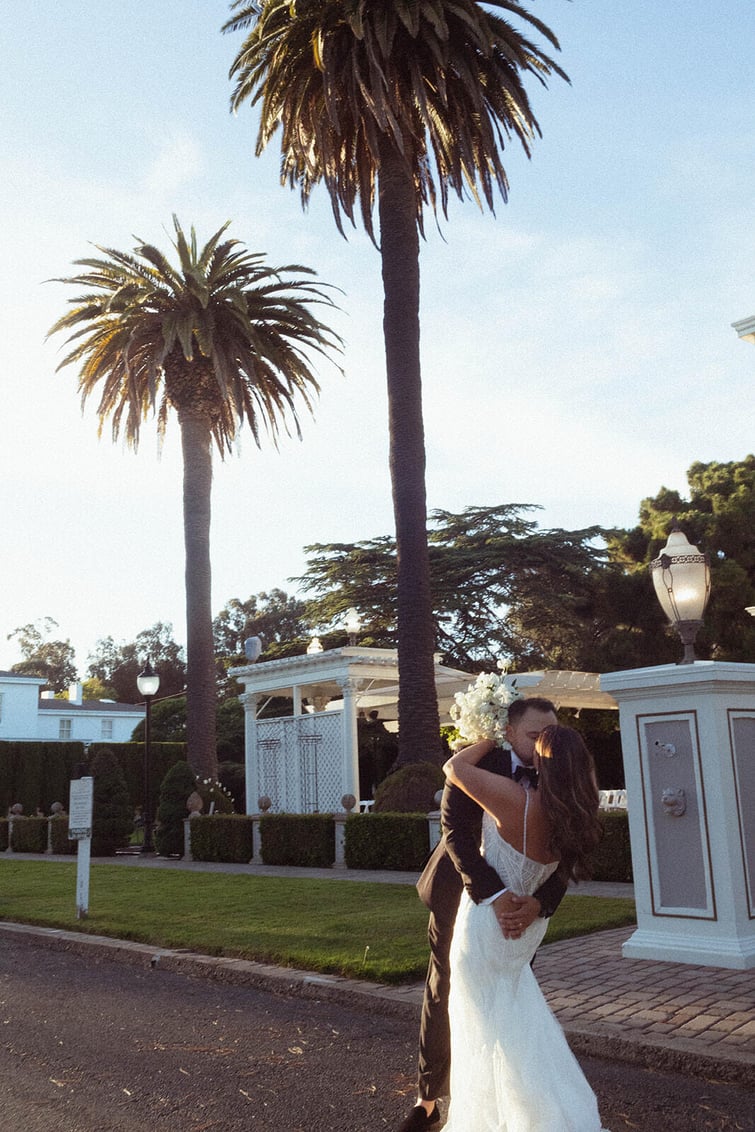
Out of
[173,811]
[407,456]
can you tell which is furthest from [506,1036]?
[173,811]

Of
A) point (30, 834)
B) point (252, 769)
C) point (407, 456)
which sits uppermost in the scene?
point (407, 456)

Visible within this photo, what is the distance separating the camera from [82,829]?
11.7 m

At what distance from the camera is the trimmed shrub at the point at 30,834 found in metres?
23.6

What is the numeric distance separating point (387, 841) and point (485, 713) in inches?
473

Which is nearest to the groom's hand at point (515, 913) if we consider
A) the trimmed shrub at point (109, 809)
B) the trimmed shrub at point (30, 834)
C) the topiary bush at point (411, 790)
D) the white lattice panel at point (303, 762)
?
the topiary bush at point (411, 790)

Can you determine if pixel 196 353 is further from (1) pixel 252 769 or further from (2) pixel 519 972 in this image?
(2) pixel 519 972

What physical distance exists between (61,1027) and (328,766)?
632 inches

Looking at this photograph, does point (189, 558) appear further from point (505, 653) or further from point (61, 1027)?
point (61, 1027)

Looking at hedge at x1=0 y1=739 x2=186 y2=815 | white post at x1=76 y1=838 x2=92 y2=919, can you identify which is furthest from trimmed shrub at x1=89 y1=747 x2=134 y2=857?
hedge at x1=0 y1=739 x2=186 y2=815

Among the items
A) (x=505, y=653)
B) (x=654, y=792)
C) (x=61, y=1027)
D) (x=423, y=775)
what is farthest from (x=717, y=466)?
(x=61, y=1027)

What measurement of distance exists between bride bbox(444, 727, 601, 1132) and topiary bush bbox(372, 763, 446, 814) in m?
12.1

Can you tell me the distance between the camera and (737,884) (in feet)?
24.5

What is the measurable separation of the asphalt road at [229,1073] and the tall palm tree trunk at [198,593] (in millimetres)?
15629

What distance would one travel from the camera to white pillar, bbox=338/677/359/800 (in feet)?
70.9
